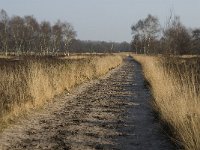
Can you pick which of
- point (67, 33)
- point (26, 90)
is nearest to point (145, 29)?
point (67, 33)

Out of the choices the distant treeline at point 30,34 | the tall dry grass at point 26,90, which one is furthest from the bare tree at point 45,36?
the tall dry grass at point 26,90

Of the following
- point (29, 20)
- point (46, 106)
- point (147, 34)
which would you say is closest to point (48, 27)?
point (29, 20)

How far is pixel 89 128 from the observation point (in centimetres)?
818

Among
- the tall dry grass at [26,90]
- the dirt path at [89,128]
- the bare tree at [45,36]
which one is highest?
the bare tree at [45,36]

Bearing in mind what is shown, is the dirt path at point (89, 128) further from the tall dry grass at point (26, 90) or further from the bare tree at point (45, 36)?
the bare tree at point (45, 36)

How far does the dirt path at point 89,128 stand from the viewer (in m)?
6.81

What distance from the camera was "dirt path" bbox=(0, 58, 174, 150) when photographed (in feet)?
22.3

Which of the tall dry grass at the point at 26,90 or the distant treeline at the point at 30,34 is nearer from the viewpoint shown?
the tall dry grass at the point at 26,90

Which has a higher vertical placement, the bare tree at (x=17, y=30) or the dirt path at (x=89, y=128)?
the bare tree at (x=17, y=30)

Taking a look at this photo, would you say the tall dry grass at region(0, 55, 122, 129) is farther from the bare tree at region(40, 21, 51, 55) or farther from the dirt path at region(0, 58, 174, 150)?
the bare tree at region(40, 21, 51, 55)

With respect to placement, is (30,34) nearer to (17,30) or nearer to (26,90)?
(17,30)

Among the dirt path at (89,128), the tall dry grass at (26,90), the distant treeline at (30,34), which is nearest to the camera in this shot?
the dirt path at (89,128)

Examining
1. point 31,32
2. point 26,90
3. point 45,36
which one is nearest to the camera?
point 26,90

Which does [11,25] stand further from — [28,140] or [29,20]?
[28,140]
